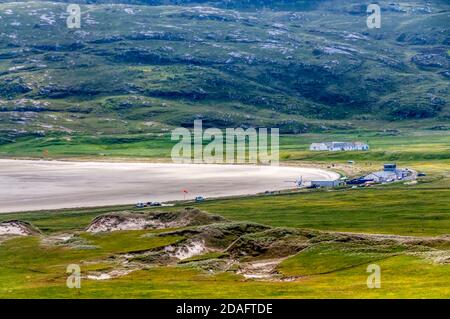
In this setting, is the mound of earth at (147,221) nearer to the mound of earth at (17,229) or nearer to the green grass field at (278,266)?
the green grass field at (278,266)

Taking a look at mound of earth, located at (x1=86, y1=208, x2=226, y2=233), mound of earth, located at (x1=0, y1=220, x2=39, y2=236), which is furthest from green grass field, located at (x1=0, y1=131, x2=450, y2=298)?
mound of earth, located at (x1=86, y1=208, x2=226, y2=233)

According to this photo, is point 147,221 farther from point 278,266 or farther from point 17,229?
point 278,266

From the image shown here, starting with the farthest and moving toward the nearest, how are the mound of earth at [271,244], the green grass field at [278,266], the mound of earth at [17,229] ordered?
the mound of earth at [17,229]
the mound of earth at [271,244]
the green grass field at [278,266]

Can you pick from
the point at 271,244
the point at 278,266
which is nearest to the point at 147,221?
the point at 271,244

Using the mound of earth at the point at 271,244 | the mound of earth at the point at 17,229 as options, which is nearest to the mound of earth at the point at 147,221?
the mound of earth at the point at 17,229

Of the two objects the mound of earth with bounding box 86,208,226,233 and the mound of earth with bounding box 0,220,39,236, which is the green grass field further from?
the mound of earth with bounding box 86,208,226,233
